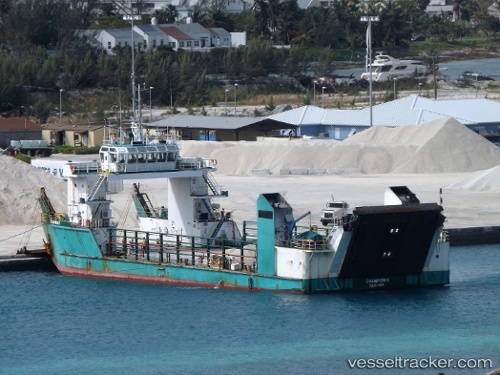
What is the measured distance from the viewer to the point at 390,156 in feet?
254

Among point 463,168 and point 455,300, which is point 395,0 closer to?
point 463,168

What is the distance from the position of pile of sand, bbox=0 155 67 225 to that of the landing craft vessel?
4.85 meters

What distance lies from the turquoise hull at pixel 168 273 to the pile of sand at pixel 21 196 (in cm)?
596

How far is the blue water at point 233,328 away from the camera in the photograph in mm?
36031

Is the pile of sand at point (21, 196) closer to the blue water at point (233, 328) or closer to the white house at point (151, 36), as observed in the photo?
the blue water at point (233, 328)

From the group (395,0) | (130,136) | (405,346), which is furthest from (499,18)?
(405,346)

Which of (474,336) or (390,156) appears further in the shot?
(390,156)

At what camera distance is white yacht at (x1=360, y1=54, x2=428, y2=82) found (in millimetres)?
139250

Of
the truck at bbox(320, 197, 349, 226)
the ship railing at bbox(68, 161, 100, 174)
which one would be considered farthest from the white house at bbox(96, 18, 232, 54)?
the truck at bbox(320, 197, 349, 226)

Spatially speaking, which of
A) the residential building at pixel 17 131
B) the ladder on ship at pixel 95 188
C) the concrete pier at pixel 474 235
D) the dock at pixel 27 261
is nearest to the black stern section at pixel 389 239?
the ladder on ship at pixel 95 188

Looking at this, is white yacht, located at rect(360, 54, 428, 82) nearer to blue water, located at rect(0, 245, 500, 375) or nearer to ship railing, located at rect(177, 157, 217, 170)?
ship railing, located at rect(177, 157, 217, 170)

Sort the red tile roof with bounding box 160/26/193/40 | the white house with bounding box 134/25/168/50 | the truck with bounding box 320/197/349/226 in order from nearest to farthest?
the truck with bounding box 320/197/349/226, the white house with bounding box 134/25/168/50, the red tile roof with bounding box 160/26/193/40

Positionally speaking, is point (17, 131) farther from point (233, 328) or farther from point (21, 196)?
point (233, 328)

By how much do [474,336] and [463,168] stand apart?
125ft
